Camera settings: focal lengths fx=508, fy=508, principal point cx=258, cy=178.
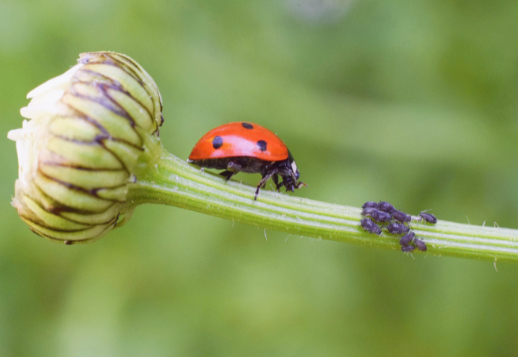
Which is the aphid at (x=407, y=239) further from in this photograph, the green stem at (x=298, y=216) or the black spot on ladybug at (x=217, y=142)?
the black spot on ladybug at (x=217, y=142)

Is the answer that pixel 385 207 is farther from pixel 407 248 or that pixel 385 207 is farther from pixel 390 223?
pixel 407 248

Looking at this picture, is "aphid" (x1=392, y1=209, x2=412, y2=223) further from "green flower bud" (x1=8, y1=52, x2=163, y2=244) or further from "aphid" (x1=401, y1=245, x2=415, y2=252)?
"green flower bud" (x1=8, y1=52, x2=163, y2=244)

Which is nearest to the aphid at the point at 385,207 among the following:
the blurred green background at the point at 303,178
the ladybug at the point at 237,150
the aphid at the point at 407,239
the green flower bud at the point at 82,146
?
the aphid at the point at 407,239

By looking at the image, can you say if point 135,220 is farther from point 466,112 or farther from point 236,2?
point 466,112

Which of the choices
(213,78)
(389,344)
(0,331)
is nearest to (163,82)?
(213,78)

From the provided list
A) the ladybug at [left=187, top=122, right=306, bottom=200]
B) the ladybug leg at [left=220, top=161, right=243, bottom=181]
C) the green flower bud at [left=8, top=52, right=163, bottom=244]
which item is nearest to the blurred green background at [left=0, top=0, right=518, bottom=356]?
the ladybug at [left=187, top=122, right=306, bottom=200]
